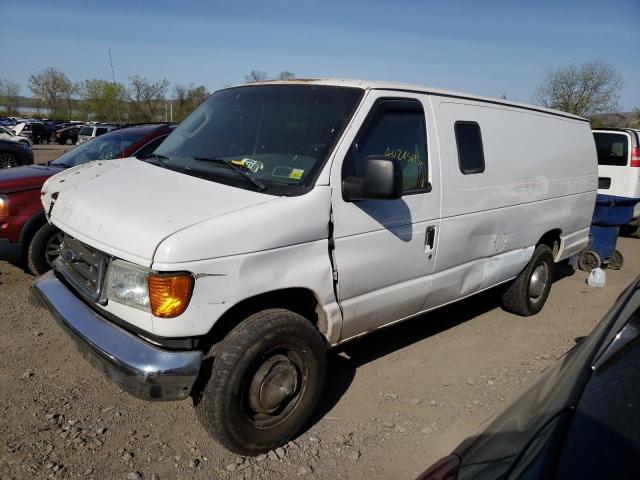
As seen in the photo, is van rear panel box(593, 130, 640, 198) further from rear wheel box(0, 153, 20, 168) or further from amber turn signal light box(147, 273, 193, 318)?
rear wheel box(0, 153, 20, 168)

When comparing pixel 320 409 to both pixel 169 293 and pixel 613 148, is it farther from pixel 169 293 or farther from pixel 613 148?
pixel 613 148

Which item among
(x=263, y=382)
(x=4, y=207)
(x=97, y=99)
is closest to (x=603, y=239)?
(x=263, y=382)

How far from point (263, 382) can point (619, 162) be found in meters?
9.32

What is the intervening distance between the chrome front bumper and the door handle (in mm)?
1851

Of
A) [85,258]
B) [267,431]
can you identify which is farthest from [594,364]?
[85,258]

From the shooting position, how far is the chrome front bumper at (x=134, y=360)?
8.27ft

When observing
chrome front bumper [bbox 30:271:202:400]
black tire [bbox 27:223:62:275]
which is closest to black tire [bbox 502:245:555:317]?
chrome front bumper [bbox 30:271:202:400]

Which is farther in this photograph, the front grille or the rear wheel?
the rear wheel

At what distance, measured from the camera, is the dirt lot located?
2924 millimetres

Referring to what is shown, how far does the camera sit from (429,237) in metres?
3.71

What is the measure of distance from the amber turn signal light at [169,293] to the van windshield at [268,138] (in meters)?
0.78

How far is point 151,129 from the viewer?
263 inches

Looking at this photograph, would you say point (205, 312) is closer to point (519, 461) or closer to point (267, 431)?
point (267, 431)

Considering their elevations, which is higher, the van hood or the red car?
the van hood
